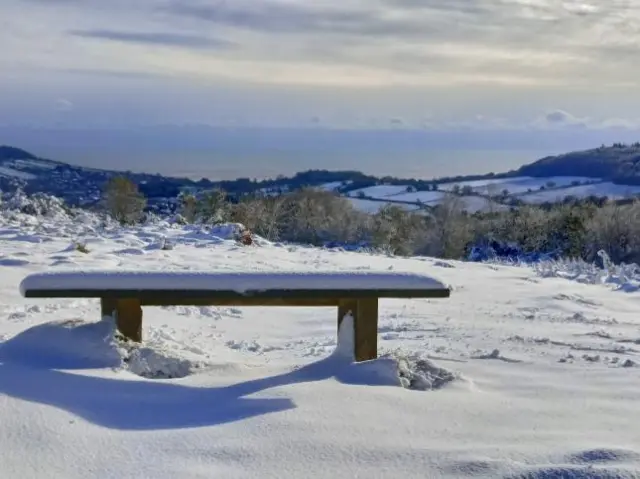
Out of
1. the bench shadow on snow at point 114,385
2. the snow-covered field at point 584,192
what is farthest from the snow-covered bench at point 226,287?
the snow-covered field at point 584,192

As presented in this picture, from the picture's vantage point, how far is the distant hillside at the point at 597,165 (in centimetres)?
6272

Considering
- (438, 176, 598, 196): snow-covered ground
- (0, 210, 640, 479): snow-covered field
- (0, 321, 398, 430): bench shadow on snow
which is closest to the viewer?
(0, 210, 640, 479): snow-covered field

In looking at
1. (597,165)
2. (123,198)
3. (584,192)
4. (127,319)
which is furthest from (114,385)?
(597,165)

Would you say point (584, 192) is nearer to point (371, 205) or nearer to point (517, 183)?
point (517, 183)

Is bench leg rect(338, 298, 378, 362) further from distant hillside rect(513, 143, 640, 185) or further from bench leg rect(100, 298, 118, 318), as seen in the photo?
distant hillside rect(513, 143, 640, 185)

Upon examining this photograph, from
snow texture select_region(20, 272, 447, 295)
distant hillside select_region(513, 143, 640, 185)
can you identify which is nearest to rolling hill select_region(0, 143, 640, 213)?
distant hillside select_region(513, 143, 640, 185)

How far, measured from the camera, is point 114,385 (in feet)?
11.9

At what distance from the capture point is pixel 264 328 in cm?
657

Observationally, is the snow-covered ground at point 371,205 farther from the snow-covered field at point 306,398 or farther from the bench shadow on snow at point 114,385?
the bench shadow on snow at point 114,385

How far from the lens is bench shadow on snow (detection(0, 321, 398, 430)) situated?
3289 mm

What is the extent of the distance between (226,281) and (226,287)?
53mm

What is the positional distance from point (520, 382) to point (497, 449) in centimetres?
130

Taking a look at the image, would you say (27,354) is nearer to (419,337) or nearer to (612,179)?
(419,337)

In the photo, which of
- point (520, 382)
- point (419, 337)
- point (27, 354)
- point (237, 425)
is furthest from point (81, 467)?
point (419, 337)
